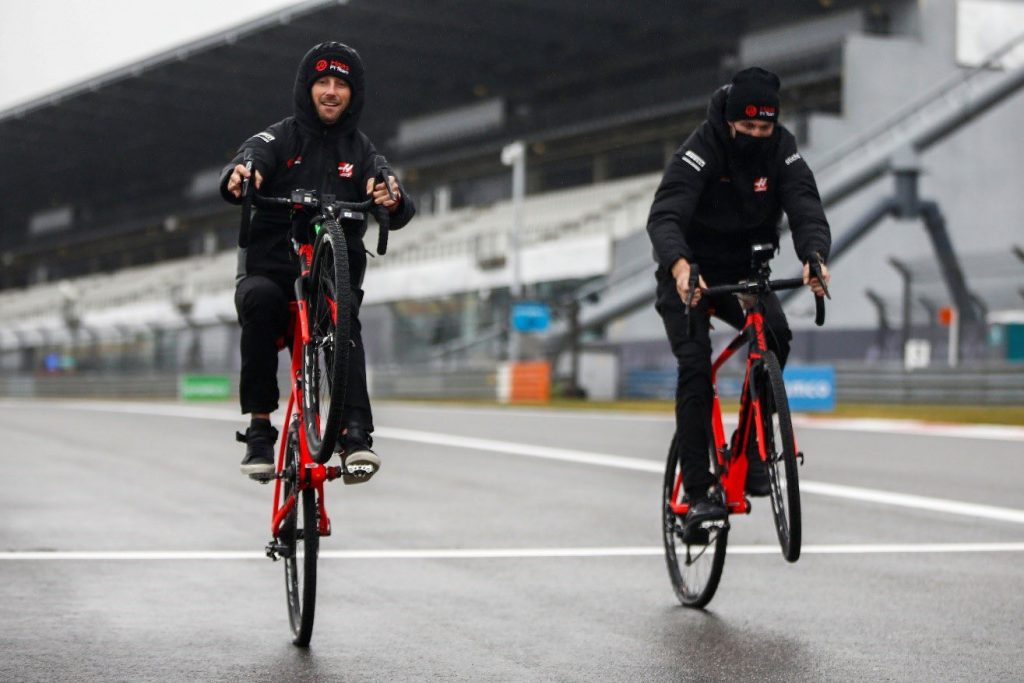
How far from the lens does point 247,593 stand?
6195 millimetres

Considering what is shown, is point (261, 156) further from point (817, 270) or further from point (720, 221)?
point (817, 270)

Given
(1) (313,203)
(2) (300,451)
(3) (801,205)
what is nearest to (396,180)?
(1) (313,203)

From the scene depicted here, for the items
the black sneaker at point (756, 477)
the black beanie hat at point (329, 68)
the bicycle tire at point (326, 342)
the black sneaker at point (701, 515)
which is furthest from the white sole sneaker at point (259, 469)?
the black sneaker at point (756, 477)

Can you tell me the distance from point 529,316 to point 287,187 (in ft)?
91.1

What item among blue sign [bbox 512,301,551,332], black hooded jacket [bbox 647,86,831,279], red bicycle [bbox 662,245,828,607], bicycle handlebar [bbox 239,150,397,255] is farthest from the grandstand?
bicycle handlebar [bbox 239,150,397,255]

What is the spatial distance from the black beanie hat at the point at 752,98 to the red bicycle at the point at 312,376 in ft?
4.15

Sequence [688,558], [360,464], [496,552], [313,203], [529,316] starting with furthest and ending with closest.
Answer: [529,316], [496,552], [688,558], [313,203], [360,464]

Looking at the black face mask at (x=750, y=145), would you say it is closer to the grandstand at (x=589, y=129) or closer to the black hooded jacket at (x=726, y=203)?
the black hooded jacket at (x=726, y=203)

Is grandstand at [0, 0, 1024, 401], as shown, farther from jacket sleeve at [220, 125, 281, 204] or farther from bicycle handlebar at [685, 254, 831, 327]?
jacket sleeve at [220, 125, 281, 204]

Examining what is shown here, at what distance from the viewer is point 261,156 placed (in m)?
5.46

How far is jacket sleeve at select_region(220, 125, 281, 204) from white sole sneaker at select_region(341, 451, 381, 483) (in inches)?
40.1

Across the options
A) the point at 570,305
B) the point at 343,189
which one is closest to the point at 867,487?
the point at 343,189

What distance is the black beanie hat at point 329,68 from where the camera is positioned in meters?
5.54

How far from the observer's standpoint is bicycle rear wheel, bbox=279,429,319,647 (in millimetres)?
4891
